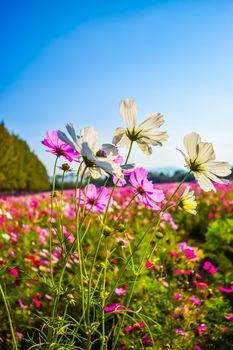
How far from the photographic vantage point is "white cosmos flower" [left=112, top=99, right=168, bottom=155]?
865mm

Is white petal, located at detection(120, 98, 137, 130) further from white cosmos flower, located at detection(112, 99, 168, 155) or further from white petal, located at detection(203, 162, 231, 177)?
white petal, located at detection(203, 162, 231, 177)

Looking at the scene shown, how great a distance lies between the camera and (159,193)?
3.02 feet

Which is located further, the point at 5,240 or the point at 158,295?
the point at 5,240

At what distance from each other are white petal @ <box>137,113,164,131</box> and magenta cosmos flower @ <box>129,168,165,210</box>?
11 centimetres

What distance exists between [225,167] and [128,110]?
0.28 meters

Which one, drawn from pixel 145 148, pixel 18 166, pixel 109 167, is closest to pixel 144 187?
pixel 145 148

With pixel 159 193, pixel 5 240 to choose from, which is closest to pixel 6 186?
pixel 5 240

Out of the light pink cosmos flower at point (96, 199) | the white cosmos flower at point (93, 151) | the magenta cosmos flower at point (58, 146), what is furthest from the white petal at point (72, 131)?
the light pink cosmos flower at point (96, 199)

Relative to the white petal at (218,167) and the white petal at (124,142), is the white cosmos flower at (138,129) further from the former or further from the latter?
the white petal at (218,167)

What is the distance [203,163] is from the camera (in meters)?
0.87

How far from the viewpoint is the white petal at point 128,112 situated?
0.86m

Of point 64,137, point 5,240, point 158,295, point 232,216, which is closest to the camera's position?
point 64,137

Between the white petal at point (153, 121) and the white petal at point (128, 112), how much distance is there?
0.03 meters

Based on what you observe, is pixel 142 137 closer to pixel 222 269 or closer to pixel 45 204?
pixel 222 269
